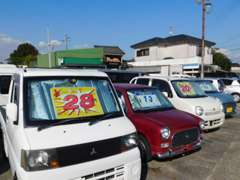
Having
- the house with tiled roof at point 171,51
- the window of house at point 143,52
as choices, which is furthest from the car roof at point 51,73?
the window of house at point 143,52

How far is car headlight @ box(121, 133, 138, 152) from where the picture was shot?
301cm

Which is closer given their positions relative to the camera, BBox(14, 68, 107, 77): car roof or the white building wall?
BBox(14, 68, 107, 77): car roof

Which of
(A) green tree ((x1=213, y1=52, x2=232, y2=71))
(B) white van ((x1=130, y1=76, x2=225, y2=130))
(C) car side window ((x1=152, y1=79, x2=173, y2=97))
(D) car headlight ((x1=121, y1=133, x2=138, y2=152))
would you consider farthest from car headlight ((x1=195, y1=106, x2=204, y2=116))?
(A) green tree ((x1=213, y1=52, x2=232, y2=71))

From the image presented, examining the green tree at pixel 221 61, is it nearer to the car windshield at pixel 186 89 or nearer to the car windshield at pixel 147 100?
the car windshield at pixel 186 89

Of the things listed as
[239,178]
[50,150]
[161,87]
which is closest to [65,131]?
[50,150]

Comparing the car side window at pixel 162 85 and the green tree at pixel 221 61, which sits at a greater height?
the green tree at pixel 221 61

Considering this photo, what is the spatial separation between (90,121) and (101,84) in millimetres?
782

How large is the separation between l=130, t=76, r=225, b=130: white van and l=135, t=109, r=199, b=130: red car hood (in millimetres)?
1668

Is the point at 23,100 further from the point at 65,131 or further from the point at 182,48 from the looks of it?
the point at 182,48

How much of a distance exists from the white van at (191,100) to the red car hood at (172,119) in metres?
1.67

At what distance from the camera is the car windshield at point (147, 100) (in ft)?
16.8

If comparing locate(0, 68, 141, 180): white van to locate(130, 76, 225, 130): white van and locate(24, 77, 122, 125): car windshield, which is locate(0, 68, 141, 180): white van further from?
locate(130, 76, 225, 130): white van

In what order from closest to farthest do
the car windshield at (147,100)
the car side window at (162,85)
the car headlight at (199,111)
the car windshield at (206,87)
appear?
the car windshield at (147,100) < the car headlight at (199,111) < the car side window at (162,85) < the car windshield at (206,87)

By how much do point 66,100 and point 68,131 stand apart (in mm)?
549
